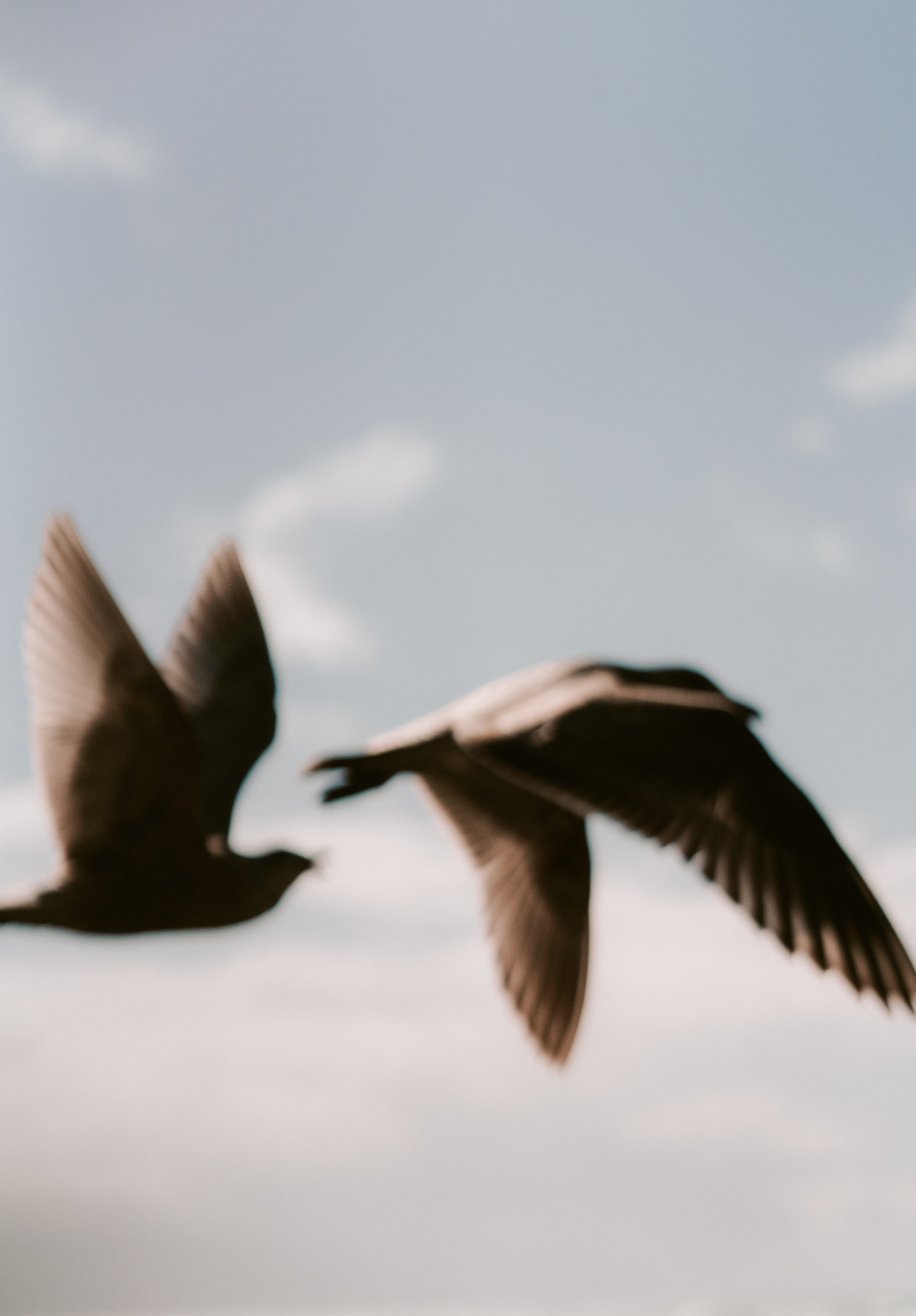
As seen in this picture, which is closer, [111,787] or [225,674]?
[111,787]

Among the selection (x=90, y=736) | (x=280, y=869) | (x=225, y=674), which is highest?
(x=225, y=674)

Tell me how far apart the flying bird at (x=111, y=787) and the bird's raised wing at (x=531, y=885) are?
481 mm

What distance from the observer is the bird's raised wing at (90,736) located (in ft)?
5.74

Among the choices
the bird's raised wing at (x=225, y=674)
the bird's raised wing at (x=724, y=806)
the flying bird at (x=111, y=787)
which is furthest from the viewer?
the bird's raised wing at (x=225, y=674)

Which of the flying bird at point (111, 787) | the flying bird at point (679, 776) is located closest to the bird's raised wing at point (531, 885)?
the flying bird at point (679, 776)

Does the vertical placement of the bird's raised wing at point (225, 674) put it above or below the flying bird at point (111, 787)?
above

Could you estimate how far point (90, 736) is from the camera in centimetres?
177

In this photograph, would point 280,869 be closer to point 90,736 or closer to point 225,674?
point 90,736

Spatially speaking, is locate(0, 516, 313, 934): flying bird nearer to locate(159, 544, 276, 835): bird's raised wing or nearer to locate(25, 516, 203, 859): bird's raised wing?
locate(25, 516, 203, 859): bird's raised wing

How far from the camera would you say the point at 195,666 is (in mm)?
2234

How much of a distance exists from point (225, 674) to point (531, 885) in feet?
2.29

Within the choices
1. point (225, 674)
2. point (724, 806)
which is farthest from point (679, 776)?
point (225, 674)

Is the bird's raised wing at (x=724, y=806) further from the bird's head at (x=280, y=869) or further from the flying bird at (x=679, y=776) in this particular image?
the bird's head at (x=280, y=869)

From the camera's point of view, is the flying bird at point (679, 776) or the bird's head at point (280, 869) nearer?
the flying bird at point (679, 776)
